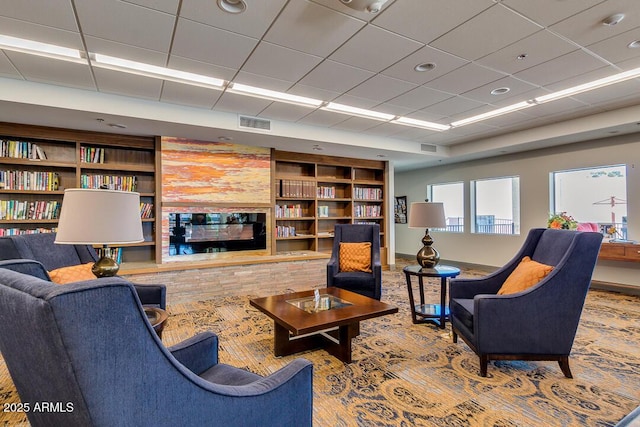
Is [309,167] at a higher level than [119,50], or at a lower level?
lower

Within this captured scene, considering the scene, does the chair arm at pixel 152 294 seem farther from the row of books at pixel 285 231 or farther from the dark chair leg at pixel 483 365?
the row of books at pixel 285 231

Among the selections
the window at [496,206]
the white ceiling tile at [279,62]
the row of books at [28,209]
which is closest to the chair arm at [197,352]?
the white ceiling tile at [279,62]

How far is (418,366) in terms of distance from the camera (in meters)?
2.66

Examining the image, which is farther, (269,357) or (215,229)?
(215,229)

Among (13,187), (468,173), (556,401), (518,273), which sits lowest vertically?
(556,401)

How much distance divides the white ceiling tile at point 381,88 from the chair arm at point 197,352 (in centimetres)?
302

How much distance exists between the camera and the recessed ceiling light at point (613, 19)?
2451mm

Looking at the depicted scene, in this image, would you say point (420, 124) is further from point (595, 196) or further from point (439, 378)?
point (439, 378)

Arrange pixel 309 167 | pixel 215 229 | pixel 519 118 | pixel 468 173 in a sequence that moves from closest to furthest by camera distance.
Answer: pixel 519 118, pixel 215 229, pixel 309 167, pixel 468 173

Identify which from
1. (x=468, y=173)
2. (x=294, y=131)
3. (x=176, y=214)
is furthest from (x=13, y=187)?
(x=468, y=173)

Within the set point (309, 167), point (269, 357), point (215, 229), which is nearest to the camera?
point (269, 357)

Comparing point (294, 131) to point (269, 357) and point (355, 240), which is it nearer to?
point (355, 240)

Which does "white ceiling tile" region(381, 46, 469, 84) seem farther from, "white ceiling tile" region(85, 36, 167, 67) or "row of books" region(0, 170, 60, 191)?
"row of books" region(0, 170, 60, 191)

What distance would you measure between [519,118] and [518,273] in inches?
127
